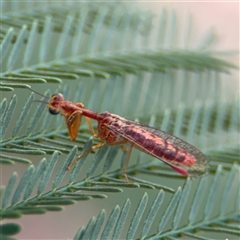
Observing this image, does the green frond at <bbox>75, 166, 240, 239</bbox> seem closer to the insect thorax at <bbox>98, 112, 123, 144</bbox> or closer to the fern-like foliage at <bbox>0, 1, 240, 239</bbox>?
the fern-like foliage at <bbox>0, 1, 240, 239</bbox>

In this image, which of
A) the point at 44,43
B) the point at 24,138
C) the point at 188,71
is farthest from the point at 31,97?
the point at 188,71

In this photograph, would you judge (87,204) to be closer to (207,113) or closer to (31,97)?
(207,113)

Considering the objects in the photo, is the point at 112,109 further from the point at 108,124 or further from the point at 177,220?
the point at 177,220

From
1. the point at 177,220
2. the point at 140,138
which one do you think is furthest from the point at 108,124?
the point at 177,220

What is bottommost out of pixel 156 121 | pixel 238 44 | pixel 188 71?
pixel 156 121

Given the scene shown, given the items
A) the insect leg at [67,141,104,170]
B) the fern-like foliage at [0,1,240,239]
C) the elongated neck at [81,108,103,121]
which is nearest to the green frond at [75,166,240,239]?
the fern-like foliage at [0,1,240,239]
